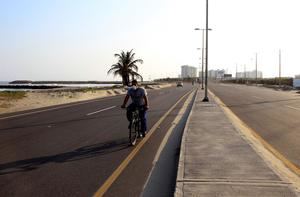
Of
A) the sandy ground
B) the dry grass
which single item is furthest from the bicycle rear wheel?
the dry grass

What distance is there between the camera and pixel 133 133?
13.5 m

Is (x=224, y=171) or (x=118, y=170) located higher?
(x=224, y=171)

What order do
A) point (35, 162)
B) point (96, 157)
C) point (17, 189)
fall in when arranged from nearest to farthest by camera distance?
1. point (17, 189)
2. point (35, 162)
3. point (96, 157)

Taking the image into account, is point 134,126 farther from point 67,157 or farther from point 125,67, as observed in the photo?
point 125,67

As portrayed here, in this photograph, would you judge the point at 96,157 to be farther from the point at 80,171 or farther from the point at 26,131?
the point at 26,131

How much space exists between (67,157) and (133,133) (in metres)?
2.76

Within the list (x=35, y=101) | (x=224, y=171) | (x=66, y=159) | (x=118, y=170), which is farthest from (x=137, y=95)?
(x=35, y=101)

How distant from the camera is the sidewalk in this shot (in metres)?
7.46

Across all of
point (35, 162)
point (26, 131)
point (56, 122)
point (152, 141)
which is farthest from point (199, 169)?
point (56, 122)

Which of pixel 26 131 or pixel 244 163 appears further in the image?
pixel 26 131

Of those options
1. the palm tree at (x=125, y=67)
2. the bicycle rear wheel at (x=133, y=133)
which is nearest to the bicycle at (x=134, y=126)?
the bicycle rear wheel at (x=133, y=133)

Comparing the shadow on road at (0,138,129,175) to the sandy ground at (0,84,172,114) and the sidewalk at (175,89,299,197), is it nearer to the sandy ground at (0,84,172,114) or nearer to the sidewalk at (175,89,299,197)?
the sidewalk at (175,89,299,197)

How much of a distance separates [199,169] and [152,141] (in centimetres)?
494

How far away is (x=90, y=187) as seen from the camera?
8.18m
